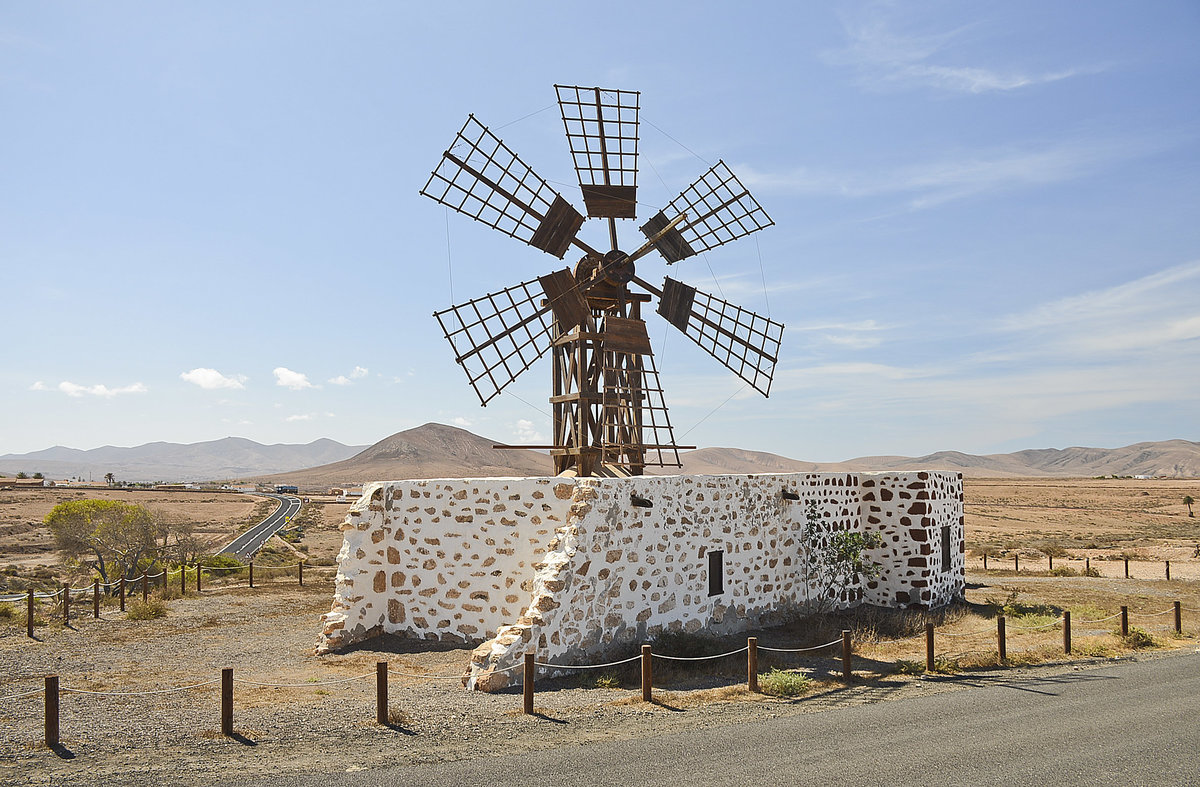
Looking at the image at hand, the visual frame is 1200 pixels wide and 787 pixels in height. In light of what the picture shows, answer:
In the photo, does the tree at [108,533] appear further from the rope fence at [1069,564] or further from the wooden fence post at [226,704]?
the rope fence at [1069,564]

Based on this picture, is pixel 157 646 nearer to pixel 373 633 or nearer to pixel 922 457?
pixel 373 633

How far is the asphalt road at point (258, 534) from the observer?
33.2 meters

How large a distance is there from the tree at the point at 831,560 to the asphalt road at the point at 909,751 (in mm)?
5146

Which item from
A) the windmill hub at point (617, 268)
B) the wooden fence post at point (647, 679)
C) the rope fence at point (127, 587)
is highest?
the windmill hub at point (617, 268)

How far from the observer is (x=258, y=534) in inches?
1667

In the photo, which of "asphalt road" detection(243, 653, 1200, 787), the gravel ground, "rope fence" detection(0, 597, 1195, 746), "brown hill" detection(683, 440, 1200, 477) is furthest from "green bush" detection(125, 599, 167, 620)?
"brown hill" detection(683, 440, 1200, 477)

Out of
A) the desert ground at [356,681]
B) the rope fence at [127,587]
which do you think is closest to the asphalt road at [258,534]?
the rope fence at [127,587]

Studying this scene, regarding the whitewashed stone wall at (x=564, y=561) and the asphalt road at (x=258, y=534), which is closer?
the whitewashed stone wall at (x=564, y=561)

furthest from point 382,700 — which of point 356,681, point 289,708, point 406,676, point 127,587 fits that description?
point 127,587

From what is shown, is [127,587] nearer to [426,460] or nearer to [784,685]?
[784,685]

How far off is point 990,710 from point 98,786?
8375mm

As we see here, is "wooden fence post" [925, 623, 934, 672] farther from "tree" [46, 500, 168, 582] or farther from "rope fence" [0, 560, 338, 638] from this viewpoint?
"tree" [46, 500, 168, 582]

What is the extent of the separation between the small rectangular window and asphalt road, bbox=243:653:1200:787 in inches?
152

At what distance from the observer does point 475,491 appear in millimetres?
11977
